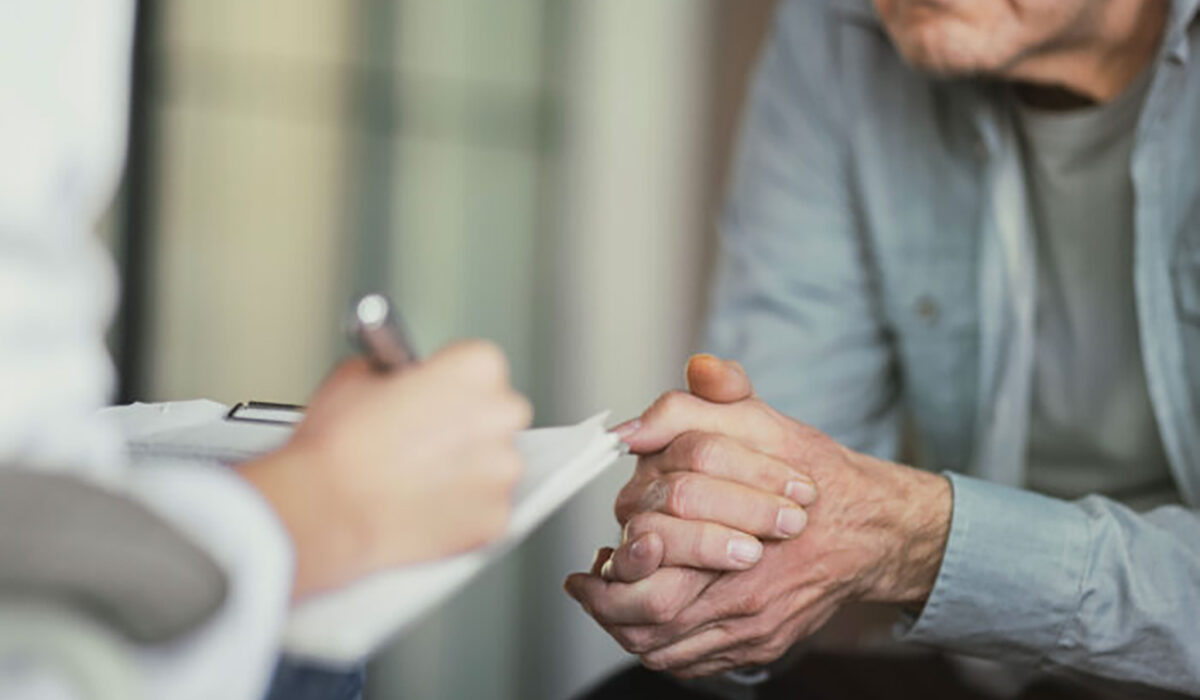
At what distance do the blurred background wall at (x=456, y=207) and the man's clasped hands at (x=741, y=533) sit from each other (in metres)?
→ 0.92

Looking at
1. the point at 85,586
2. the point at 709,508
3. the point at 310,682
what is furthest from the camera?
the point at 709,508

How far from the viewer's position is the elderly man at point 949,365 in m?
0.89

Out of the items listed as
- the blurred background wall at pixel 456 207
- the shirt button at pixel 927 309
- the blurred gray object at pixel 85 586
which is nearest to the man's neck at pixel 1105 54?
the shirt button at pixel 927 309

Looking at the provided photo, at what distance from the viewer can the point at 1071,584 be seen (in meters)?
0.93

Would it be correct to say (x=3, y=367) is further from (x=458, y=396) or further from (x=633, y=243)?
(x=633, y=243)

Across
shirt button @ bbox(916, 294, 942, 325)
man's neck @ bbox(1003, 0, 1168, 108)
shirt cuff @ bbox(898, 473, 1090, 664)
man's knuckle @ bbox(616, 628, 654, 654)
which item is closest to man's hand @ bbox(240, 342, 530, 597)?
man's knuckle @ bbox(616, 628, 654, 654)

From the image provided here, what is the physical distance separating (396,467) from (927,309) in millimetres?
993

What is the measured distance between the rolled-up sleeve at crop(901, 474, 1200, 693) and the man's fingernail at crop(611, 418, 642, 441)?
26cm

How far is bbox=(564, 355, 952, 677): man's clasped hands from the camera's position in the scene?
2.79ft

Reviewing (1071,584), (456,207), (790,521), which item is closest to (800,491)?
(790,521)

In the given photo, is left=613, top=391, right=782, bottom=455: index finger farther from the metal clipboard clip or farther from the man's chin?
the man's chin

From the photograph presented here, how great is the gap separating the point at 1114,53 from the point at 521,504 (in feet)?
2.99

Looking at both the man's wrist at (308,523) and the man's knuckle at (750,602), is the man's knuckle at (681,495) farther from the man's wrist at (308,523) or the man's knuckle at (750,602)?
the man's wrist at (308,523)

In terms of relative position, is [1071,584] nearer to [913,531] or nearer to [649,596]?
[913,531]
